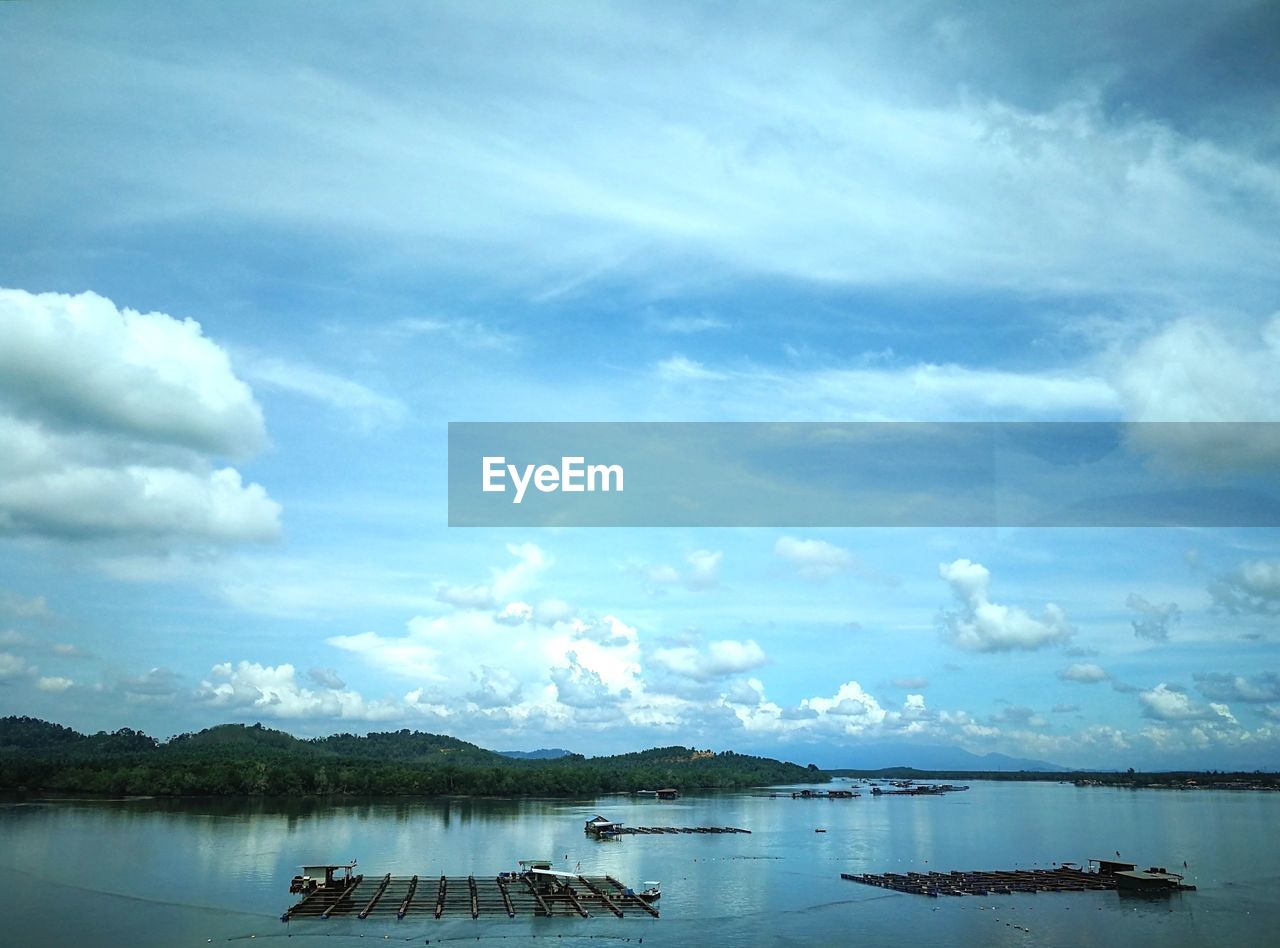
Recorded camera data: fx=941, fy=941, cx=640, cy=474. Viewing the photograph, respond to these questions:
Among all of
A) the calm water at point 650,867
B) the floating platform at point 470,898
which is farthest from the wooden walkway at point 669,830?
the floating platform at point 470,898

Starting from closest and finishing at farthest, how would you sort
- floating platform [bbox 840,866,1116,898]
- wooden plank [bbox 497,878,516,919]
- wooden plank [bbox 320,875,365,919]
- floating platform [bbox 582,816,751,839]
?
wooden plank [bbox 320,875,365,919] → wooden plank [bbox 497,878,516,919] → floating platform [bbox 840,866,1116,898] → floating platform [bbox 582,816,751,839]

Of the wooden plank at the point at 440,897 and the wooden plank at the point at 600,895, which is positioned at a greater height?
the wooden plank at the point at 440,897

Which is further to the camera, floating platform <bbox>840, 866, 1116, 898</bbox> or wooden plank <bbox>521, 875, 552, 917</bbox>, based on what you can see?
floating platform <bbox>840, 866, 1116, 898</bbox>

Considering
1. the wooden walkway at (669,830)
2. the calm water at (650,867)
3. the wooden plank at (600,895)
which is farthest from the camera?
the wooden walkway at (669,830)

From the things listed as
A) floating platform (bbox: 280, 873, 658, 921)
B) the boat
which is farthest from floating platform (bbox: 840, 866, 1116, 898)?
the boat

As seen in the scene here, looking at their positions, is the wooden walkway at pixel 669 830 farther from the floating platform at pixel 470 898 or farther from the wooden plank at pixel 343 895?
the wooden plank at pixel 343 895

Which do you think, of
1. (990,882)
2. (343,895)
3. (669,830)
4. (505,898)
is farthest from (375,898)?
(669,830)

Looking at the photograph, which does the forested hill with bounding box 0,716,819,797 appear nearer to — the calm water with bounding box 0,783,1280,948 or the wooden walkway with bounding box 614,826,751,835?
the calm water with bounding box 0,783,1280,948

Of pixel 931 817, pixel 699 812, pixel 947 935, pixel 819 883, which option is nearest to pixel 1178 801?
pixel 931 817
